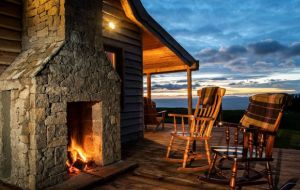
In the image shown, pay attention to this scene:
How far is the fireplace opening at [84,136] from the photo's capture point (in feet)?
12.2

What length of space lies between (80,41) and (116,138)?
1554 millimetres

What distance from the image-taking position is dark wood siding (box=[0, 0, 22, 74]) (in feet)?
11.7

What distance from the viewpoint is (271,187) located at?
269 centimetres

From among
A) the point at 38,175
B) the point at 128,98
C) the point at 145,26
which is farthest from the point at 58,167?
the point at 145,26

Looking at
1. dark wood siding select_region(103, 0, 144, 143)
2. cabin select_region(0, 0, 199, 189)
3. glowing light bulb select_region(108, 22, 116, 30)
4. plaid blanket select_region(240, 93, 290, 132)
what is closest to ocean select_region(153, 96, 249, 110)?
dark wood siding select_region(103, 0, 144, 143)

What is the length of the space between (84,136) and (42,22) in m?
1.80

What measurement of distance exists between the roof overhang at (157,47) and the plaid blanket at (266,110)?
3400 mm

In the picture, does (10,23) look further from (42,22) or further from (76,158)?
(76,158)

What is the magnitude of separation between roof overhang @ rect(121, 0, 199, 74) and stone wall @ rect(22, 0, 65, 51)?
7.45 ft

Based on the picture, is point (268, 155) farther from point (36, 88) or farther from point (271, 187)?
point (36, 88)

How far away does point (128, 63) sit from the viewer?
6062 mm

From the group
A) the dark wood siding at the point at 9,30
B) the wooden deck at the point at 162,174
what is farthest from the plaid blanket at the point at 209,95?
the dark wood siding at the point at 9,30

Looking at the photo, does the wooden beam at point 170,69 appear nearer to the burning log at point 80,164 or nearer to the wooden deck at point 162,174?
the wooden deck at point 162,174

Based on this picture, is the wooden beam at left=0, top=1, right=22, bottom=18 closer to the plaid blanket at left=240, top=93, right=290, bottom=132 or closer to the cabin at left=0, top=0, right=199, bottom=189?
the cabin at left=0, top=0, right=199, bottom=189
